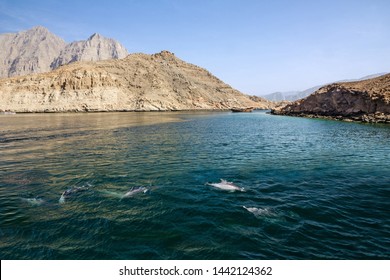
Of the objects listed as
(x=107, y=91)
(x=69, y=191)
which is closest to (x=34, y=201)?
(x=69, y=191)

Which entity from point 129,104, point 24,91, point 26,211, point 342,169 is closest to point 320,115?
point 342,169

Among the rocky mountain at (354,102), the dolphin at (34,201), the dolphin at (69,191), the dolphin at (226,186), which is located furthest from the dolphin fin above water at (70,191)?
the rocky mountain at (354,102)

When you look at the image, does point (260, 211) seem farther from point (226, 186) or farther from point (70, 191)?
point (70, 191)

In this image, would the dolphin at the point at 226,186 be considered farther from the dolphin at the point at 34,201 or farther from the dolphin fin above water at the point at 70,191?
the dolphin at the point at 34,201

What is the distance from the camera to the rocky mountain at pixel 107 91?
118812 millimetres

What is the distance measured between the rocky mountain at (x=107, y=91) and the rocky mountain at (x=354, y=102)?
Result: 274 ft

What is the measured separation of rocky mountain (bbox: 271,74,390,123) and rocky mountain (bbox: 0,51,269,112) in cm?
8349

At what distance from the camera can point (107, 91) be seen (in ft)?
425

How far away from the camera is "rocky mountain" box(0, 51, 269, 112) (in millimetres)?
118812

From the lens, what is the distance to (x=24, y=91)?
120m

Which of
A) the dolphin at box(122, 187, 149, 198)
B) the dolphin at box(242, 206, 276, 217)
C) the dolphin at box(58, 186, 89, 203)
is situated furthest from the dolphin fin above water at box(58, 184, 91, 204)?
the dolphin at box(242, 206, 276, 217)

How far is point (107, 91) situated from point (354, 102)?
4305 inches

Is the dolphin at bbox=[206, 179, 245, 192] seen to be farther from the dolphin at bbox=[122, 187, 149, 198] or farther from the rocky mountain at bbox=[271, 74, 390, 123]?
the rocky mountain at bbox=[271, 74, 390, 123]
